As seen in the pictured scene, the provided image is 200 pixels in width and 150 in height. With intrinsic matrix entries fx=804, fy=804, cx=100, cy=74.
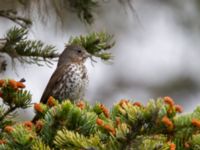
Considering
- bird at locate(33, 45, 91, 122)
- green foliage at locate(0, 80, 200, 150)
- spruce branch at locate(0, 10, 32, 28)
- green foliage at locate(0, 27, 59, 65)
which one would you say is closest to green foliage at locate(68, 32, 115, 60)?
green foliage at locate(0, 27, 59, 65)

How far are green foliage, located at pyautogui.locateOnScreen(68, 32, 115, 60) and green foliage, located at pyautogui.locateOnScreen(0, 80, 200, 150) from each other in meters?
1.55

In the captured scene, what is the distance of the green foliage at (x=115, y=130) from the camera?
279 centimetres

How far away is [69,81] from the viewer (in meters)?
6.47

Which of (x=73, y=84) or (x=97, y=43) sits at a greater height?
(x=97, y=43)

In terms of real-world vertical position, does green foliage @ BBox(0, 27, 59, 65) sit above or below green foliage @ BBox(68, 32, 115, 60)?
below

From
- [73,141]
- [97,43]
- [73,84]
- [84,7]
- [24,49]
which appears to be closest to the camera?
[73,141]

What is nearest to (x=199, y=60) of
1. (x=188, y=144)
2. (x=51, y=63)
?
(x=51, y=63)

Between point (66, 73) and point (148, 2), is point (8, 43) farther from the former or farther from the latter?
point (148, 2)

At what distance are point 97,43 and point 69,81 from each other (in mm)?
1621

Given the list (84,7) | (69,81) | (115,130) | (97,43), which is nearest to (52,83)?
(69,81)

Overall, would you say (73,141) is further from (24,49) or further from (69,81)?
(69,81)

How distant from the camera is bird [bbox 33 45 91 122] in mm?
6328

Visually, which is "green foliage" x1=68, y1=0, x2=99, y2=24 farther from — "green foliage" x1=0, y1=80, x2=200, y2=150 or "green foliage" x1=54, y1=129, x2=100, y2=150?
"green foliage" x1=54, y1=129, x2=100, y2=150

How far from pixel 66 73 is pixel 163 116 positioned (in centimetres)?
375
